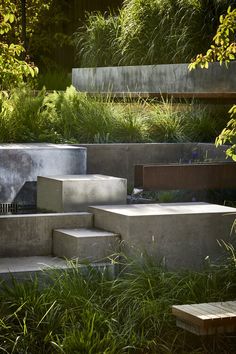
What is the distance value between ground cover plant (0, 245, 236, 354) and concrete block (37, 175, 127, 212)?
1.21m

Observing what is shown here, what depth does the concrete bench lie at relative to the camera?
331 inches

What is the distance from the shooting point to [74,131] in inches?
405

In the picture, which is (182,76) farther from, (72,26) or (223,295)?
(72,26)

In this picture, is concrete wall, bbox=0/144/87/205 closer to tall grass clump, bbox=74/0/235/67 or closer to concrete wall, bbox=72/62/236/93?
concrete wall, bbox=72/62/236/93

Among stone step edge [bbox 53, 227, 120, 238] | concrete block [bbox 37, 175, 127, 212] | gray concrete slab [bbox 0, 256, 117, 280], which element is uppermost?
concrete block [bbox 37, 175, 127, 212]

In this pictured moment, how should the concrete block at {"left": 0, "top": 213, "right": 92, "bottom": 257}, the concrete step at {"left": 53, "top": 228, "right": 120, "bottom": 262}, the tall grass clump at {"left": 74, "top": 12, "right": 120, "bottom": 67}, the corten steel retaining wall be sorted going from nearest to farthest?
the concrete step at {"left": 53, "top": 228, "right": 120, "bottom": 262}
the concrete block at {"left": 0, "top": 213, "right": 92, "bottom": 257}
the corten steel retaining wall
the tall grass clump at {"left": 74, "top": 12, "right": 120, "bottom": 67}

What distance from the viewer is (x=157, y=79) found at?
11.6 meters

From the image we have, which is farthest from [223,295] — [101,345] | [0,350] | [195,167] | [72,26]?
[72,26]

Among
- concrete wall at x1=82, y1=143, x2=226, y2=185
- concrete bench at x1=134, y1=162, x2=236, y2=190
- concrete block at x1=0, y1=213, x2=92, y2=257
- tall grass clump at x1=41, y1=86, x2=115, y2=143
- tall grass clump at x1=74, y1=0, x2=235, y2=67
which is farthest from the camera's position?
tall grass clump at x1=74, y1=0, x2=235, y2=67

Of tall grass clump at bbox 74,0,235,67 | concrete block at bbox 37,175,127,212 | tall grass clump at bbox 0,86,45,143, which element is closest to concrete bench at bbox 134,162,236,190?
concrete block at bbox 37,175,127,212

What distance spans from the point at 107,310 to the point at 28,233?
1.18m

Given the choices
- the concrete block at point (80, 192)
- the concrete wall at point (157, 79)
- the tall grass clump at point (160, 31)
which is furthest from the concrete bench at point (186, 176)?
the tall grass clump at point (160, 31)

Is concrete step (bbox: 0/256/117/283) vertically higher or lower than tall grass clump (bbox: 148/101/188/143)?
lower

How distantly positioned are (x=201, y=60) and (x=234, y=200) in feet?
9.21
